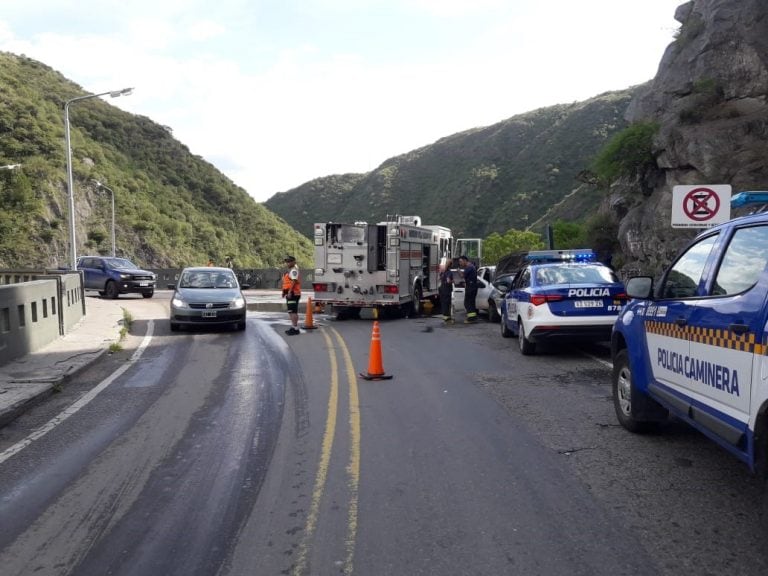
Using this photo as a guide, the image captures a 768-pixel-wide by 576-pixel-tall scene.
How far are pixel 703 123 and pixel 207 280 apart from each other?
854 inches

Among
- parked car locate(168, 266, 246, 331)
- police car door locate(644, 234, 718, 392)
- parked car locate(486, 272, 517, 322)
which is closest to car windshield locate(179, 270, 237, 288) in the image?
parked car locate(168, 266, 246, 331)

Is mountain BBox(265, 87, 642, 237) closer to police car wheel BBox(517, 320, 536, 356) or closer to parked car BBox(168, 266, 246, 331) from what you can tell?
parked car BBox(168, 266, 246, 331)

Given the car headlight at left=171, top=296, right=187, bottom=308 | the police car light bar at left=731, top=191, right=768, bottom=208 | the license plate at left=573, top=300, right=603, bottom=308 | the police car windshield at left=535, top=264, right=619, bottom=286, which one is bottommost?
the car headlight at left=171, top=296, right=187, bottom=308

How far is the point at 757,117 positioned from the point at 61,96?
183ft

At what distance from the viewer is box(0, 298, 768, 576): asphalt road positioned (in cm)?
412

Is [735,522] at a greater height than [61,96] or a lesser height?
lesser

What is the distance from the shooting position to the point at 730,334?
13.9 ft

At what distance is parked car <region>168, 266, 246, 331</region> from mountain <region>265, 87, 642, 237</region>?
54.5 m

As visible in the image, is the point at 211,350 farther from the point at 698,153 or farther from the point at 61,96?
the point at 61,96

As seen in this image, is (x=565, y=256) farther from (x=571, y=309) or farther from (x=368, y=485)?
(x=368, y=485)

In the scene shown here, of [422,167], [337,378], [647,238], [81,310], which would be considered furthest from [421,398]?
[422,167]

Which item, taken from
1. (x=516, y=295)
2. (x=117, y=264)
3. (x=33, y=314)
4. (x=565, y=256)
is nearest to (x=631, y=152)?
(x=565, y=256)

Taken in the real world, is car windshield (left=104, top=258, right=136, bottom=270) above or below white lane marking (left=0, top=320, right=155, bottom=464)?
above

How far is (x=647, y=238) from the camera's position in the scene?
27844 mm
